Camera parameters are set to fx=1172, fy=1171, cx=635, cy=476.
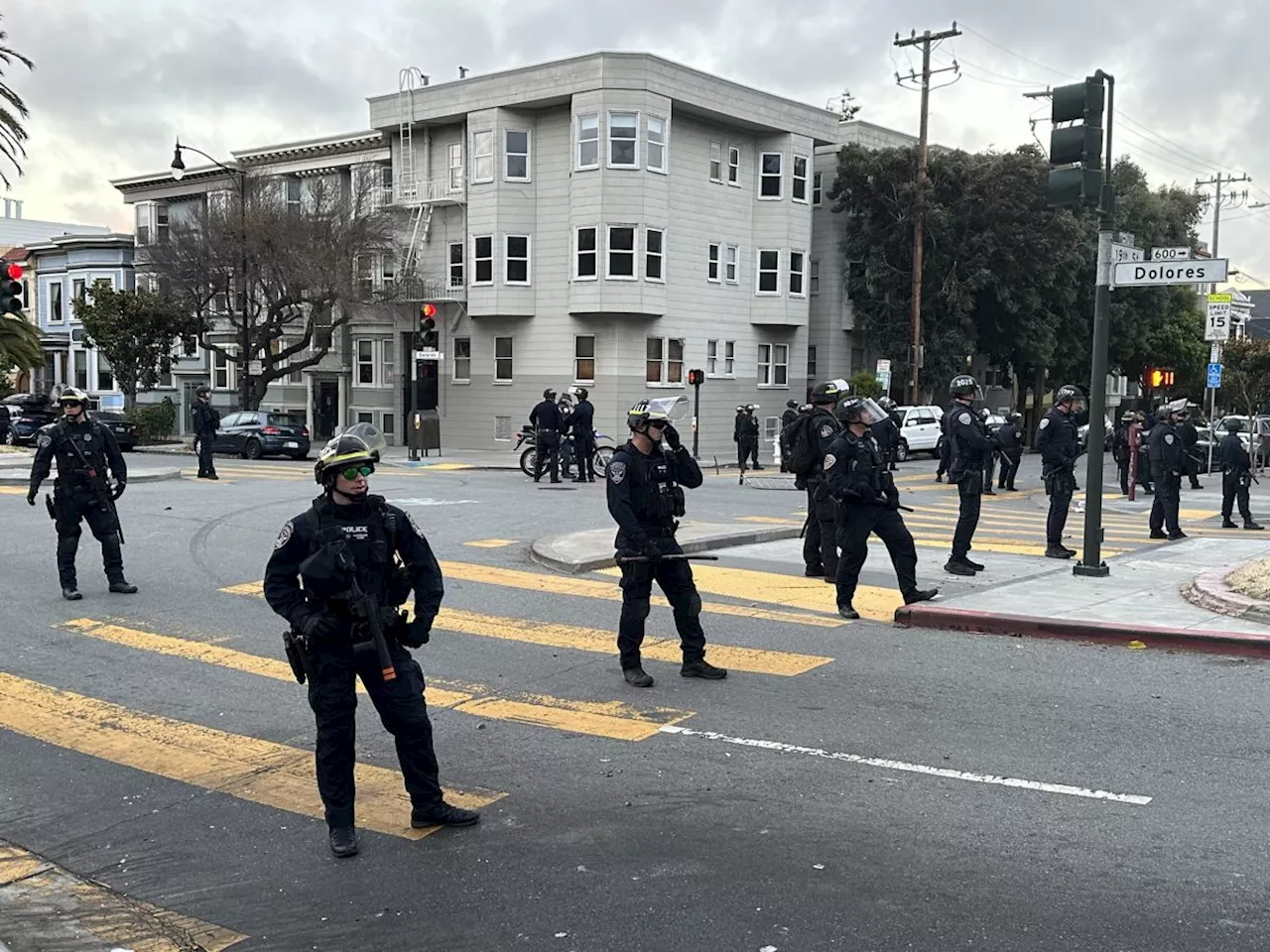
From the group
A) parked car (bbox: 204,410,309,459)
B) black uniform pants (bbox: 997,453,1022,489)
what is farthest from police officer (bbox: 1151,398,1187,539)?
parked car (bbox: 204,410,309,459)

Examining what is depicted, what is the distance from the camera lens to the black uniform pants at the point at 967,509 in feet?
37.1

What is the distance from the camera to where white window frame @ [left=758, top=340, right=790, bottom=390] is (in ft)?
133

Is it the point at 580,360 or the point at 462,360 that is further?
the point at 462,360

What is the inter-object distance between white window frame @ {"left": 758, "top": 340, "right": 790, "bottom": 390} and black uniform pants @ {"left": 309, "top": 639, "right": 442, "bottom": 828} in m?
35.8

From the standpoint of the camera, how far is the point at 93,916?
Answer: 4363mm

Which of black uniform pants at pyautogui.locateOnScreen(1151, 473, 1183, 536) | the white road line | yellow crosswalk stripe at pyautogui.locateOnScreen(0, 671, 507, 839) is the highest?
black uniform pants at pyautogui.locateOnScreen(1151, 473, 1183, 536)

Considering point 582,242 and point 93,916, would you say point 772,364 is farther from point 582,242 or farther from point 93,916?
point 93,916

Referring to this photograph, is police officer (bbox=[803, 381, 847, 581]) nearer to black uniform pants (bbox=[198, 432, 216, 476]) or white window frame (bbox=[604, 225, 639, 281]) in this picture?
black uniform pants (bbox=[198, 432, 216, 476])

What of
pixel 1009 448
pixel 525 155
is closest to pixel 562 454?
pixel 1009 448

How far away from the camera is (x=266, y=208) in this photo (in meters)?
35.9

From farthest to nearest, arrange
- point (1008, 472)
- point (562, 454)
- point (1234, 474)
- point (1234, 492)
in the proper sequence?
point (1008, 472) < point (562, 454) < point (1234, 492) < point (1234, 474)

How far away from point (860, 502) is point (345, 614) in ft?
17.5

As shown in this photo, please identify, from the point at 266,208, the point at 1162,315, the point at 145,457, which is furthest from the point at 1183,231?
the point at 145,457

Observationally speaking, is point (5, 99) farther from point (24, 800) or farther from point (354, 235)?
point (24, 800)
